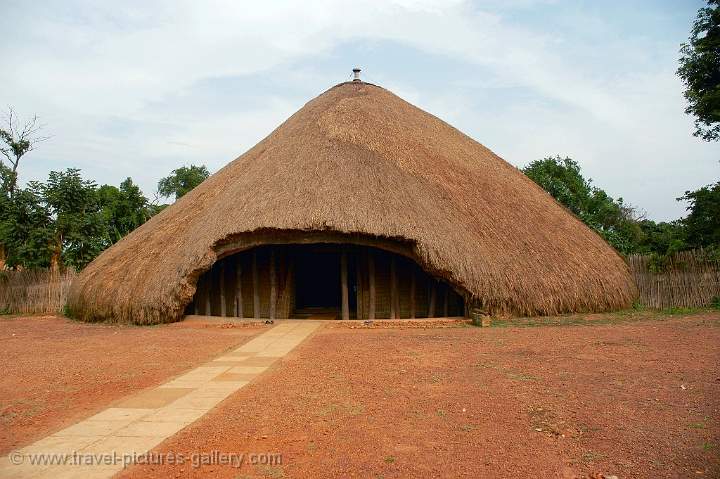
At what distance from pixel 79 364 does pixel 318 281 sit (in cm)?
1132

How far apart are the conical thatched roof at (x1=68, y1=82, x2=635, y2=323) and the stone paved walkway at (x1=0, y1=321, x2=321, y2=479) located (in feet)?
16.6

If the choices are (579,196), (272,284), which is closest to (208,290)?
(272,284)

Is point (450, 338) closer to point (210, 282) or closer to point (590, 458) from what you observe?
point (590, 458)


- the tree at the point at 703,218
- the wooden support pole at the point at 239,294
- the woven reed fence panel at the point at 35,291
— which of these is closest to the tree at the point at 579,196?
the tree at the point at 703,218

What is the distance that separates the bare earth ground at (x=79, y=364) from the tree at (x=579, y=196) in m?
19.3

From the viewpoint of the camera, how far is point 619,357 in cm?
766

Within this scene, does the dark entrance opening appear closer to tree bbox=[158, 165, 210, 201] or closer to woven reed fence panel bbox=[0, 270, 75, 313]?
woven reed fence panel bbox=[0, 270, 75, 313]

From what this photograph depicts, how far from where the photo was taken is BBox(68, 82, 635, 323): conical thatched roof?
39.1 ft

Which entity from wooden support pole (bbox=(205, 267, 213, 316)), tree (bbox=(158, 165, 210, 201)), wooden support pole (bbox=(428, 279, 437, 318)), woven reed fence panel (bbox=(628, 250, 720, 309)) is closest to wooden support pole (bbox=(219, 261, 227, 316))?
wooden support pole (bbox=(205, 267, 213, 316))

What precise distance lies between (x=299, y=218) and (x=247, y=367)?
16.4 ft

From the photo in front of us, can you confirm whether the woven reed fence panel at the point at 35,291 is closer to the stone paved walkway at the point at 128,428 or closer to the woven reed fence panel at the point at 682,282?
the stone paved walkway at the point at 128,428

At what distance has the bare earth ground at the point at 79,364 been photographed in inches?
207

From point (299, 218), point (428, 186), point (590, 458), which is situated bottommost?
point (590, 458)

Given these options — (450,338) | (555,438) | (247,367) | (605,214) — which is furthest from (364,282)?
(605,214)
